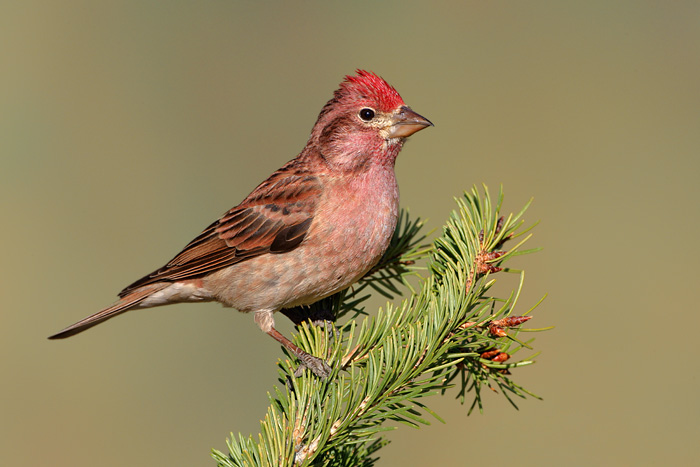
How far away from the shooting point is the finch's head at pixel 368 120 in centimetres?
344

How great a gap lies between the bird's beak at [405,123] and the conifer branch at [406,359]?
583 millimetres

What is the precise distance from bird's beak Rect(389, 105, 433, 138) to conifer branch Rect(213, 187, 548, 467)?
58 centimetres

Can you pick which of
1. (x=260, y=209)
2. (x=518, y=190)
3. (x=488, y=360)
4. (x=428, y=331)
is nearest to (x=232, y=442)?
(x=428, y=331)

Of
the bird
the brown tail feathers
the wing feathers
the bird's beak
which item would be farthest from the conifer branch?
the brown tail feathers

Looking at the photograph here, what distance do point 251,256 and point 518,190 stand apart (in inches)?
197

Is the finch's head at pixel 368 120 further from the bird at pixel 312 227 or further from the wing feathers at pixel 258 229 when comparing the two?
the wing feathers at pixel 258 229

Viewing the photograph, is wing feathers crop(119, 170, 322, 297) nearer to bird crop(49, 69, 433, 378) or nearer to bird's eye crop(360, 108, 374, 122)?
bird crop(49, 69, 433, 378)

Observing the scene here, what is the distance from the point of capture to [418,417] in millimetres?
2189

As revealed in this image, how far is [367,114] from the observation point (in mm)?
3461

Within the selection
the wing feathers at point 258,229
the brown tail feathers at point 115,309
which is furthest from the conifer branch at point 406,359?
the brown tail feathers at point 115,309

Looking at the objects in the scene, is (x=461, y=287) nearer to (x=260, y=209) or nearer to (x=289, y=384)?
(x=289, y=384)

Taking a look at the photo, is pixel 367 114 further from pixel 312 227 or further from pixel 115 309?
pixel 115 309

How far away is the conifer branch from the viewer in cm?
218

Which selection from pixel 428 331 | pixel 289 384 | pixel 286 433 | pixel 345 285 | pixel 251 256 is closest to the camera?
pixel 286 433
